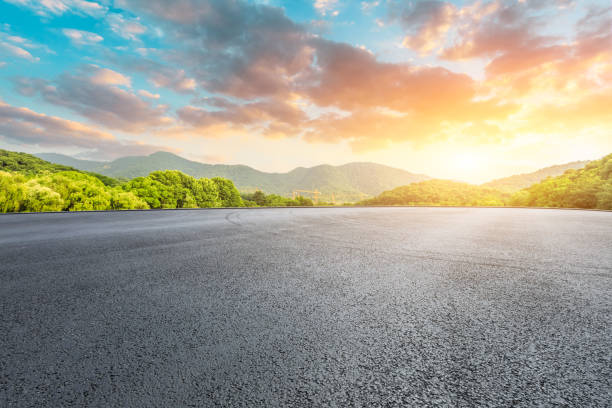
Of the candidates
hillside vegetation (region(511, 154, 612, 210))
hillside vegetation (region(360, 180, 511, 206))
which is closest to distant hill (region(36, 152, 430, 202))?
hillside vegetation (region(360, 180, 511, 206))

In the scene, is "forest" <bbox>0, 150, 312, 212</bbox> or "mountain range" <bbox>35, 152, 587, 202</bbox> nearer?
"forest" <bbox>0, 150, 312, 212</bbox>

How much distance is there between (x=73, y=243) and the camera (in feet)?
16.0

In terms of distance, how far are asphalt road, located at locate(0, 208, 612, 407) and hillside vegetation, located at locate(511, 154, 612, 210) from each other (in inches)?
1303

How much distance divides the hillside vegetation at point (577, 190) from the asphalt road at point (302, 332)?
109 ft

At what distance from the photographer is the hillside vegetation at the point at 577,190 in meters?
26.2

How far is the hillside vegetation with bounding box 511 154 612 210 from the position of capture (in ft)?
86.0

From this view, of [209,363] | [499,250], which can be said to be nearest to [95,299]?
[209,363]

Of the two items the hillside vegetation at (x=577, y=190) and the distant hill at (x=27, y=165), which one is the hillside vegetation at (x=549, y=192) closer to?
the hillside vegetation at (x=577, y=190)

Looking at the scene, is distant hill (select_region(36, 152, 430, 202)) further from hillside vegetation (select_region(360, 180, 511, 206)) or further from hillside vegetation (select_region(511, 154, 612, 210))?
hillside vegetation (select_region(511, 154, 612, 210))

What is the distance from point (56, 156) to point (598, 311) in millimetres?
228125

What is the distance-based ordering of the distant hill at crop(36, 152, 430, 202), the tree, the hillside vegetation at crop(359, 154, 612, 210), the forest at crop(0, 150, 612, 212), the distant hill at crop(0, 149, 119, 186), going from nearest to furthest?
the forest at crop(0, 150, 612, 212) → the hillside vegetation at crop(359, 154, 612, 210) → the distant hill at crop(0, 149, 119, 186) → the tree → the distant hill at crop(36, 152, 430, 202)

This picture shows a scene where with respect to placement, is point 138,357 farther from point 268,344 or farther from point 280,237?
point 280,237

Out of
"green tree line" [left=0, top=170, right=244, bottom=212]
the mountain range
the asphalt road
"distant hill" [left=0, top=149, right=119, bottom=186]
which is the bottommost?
the asphalt road

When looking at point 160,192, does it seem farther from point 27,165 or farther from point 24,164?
point 24,164
